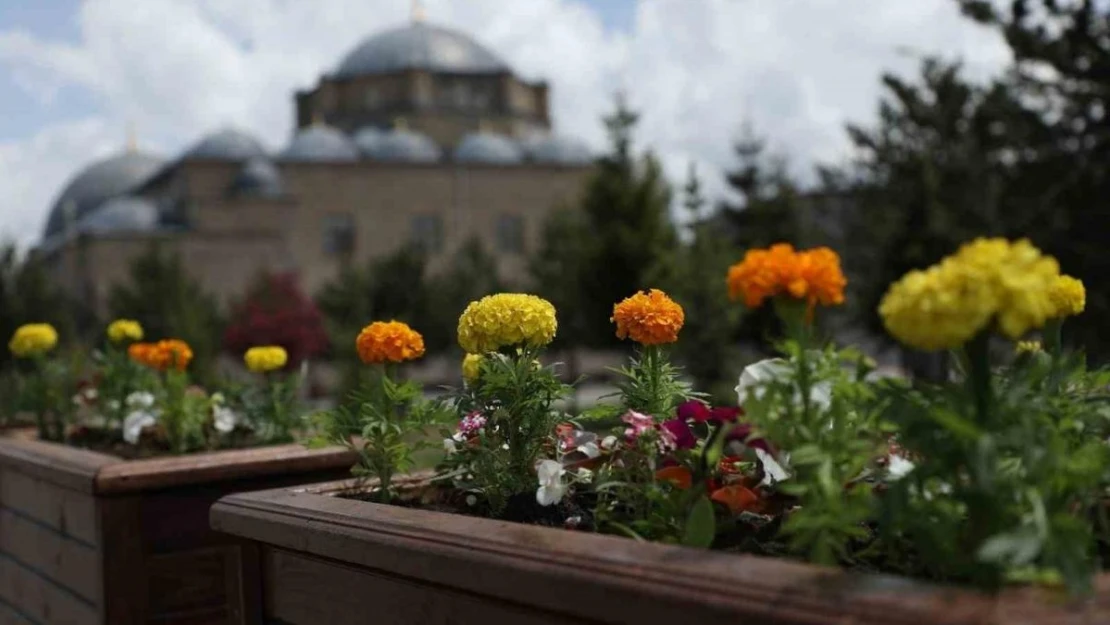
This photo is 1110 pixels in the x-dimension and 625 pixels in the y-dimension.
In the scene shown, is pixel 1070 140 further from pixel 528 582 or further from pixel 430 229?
pixel 430 229

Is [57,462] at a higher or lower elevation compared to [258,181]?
lower

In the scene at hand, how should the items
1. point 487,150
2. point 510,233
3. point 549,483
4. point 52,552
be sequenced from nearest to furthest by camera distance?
point 549,483 < point 52,552 < point 487,150 < point 510,233

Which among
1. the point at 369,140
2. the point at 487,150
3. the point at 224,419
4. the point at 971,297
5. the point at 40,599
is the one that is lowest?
the point at 40,599

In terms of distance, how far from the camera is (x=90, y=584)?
4.03m

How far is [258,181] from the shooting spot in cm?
5228

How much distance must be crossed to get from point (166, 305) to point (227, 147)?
23.2m

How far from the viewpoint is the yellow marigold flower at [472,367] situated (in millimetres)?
2932

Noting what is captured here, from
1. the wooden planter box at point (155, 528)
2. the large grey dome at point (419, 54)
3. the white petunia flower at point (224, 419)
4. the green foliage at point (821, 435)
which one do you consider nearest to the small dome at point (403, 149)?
the large grey dome at point (419, 54)

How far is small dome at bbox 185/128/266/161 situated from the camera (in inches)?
2151

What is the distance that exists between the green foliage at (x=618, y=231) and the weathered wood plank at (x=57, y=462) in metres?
17.6

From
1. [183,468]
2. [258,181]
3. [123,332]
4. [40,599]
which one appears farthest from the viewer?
[258,181]

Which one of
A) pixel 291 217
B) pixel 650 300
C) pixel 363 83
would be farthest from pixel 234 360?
pixel 650 300

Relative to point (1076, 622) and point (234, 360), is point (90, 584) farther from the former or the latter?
point (234, 360)

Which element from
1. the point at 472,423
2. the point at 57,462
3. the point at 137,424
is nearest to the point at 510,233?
the point at 137,424
